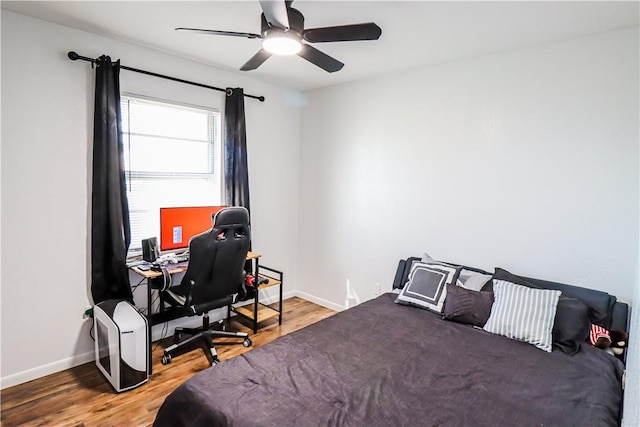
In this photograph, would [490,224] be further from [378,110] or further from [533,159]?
[378,110]

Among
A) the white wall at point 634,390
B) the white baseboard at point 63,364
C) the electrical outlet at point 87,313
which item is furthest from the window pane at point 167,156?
the white wall at point 634,390

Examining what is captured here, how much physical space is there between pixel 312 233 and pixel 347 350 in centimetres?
231

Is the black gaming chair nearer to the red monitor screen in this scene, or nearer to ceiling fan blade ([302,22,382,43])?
the red monitor screen

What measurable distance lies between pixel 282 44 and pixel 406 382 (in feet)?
6.24

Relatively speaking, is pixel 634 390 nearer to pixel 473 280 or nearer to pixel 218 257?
pixel 473 280

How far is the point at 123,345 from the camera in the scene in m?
2.42

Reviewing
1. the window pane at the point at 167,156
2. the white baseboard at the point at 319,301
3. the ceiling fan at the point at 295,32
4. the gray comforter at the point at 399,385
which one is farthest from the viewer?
the white baseboard at the point at 319,301

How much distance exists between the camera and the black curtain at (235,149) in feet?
11.7

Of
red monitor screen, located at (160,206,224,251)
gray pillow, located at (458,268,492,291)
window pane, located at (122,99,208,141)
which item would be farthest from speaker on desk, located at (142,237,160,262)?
gray pillow, located at (458,268,492,291)

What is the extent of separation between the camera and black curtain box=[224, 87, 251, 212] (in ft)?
11.7

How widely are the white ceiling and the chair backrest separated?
1.33 metres

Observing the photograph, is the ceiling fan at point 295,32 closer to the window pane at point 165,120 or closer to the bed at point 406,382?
the window pane at point 165,120

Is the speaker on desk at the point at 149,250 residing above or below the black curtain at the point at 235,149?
below

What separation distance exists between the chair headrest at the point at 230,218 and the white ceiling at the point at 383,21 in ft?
4.25
